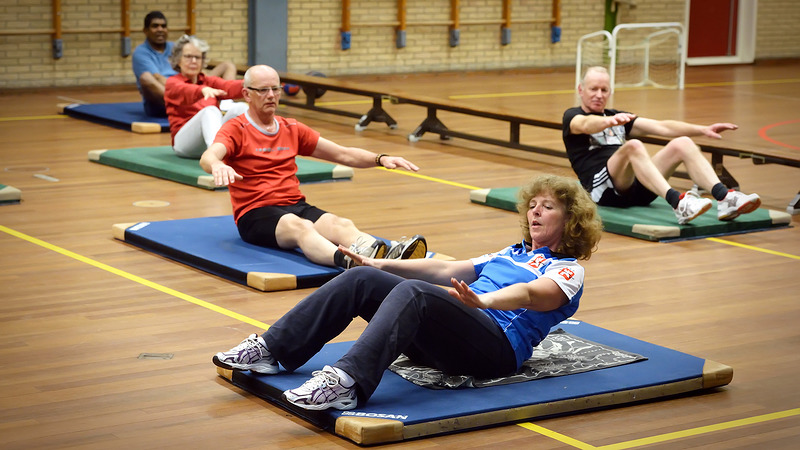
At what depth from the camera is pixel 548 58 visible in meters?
16.8

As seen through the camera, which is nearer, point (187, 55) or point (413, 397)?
point (413, 397)

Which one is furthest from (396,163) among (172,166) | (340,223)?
(172,166)

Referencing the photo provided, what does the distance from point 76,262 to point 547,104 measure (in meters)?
7.78

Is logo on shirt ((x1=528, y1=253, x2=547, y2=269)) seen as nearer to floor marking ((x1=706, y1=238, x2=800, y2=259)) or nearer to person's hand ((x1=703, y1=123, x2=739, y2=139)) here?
floor marking ((x1=706, y1=238, x2=800, y2=259))

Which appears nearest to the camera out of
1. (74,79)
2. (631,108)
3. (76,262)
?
(76,262)

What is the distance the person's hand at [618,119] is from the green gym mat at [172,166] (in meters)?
2.33

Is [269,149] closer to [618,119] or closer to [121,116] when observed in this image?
[618,119]

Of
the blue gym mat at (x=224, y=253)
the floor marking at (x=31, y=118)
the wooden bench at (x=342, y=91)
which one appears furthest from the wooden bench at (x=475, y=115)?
the blue gym mat at (x=224, y=253)

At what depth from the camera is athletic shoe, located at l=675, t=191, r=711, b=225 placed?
6324mm

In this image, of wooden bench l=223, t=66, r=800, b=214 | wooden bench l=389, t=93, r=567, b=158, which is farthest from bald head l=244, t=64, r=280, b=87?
wooden bench l=389, t=93, r=567, b=158

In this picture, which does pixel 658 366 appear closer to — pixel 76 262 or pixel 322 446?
pixel 322 446

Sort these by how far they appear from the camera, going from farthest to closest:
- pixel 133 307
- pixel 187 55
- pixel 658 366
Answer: pixel 187 55
pixel 133 307
pixel 658 366

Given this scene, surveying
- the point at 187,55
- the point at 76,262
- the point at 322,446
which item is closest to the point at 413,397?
the point at 322,446

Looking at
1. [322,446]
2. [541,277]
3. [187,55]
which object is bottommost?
[322,446]
